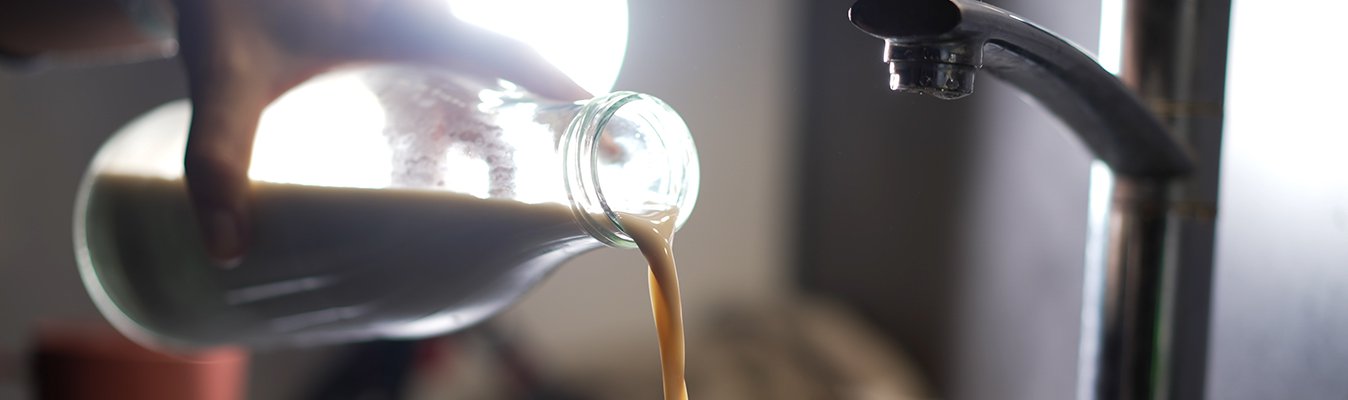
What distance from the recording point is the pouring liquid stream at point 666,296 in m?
0.35

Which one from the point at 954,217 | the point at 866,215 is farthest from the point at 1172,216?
the point at 866,215

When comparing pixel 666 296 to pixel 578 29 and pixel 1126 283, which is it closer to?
pixel 1126 283

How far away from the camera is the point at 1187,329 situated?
0.38 metres

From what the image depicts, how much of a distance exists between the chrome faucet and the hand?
0.18 meters

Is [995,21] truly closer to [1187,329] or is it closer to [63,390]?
[1187,329]

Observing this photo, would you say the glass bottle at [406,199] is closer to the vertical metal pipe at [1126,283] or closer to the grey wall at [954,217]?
the vertical metal pipe at [1126,283]

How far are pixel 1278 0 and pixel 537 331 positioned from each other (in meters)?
0.99

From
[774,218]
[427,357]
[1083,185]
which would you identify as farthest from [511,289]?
[774,218]

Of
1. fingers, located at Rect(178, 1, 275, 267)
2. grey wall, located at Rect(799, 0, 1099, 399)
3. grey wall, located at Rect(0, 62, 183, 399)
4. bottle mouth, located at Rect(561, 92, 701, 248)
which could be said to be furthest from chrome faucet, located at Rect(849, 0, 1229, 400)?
grey wall, located at Rect(0, 62, 183, 399)

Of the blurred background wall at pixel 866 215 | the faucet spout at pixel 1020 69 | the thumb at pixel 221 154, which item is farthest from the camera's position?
the blurred background wall at pixel 866 215

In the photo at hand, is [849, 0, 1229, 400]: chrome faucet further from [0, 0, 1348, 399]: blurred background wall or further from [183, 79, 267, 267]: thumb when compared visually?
[183, 79, 267, 267]: thumb

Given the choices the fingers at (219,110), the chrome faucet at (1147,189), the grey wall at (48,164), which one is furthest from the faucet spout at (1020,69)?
the grey wall at (48,164)

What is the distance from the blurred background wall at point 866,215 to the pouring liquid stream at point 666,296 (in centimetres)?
21

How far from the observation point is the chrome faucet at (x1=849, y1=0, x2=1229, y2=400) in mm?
329
